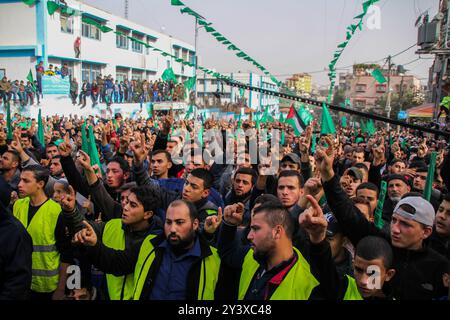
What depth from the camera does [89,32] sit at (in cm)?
2806

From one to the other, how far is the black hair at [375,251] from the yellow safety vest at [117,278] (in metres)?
1.49

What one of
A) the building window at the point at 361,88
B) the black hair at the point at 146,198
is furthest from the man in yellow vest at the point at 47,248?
the building window at the point at 361,88

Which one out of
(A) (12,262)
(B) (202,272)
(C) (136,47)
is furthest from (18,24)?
(B) (202,272)

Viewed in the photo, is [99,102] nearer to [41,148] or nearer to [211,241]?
[41,148]

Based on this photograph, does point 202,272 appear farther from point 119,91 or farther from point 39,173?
point 119,91

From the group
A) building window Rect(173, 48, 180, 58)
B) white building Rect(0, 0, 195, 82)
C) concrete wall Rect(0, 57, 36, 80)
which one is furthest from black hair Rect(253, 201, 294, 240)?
building window Rect(173, 48, 180, 58)

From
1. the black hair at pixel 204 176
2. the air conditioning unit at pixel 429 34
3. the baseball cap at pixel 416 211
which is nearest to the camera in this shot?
the baseball cap at pixel 416 211

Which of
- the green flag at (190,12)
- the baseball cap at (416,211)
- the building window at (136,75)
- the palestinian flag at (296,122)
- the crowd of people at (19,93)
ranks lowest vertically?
the baseball cap at (416,211)

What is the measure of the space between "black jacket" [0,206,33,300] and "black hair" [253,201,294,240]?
137cm

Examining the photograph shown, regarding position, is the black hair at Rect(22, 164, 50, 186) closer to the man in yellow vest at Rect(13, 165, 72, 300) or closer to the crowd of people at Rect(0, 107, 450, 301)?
the crowd of people at Rect(0, 107, 450, 301)

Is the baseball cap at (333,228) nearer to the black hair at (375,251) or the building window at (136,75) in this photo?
the black hair at (375,251)

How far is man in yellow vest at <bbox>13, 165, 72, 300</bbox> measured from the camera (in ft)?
11.3

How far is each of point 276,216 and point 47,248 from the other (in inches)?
80.4

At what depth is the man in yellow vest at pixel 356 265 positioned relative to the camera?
223cm
